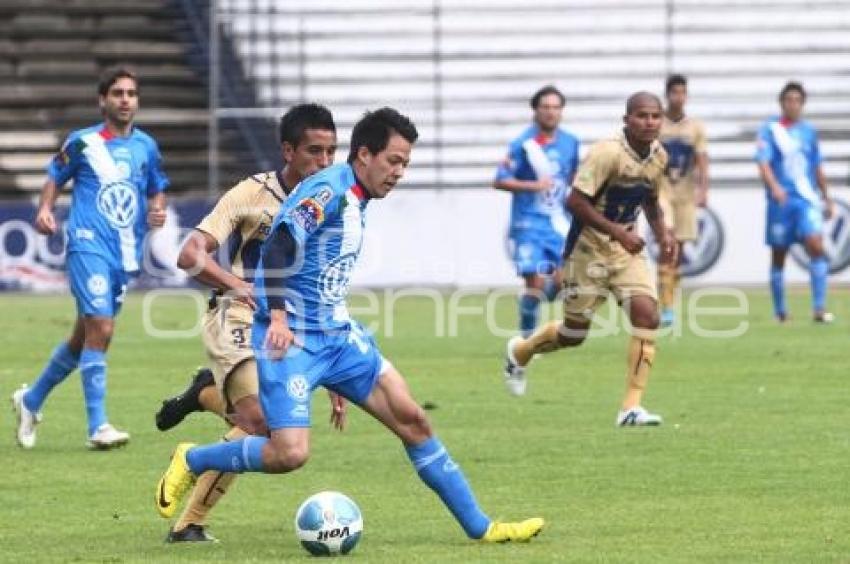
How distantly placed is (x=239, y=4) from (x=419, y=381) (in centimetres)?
1755

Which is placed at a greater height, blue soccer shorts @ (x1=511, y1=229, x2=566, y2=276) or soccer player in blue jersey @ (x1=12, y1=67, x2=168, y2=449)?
soccer player in blue jersey @ (x1=12, y1=67, x2=168, y2=449)

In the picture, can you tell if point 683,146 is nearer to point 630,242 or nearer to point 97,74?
point 630,242

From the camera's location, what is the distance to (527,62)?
33562 mm

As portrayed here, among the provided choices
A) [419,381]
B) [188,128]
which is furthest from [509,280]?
[419,381]

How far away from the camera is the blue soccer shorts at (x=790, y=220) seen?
77.8ft

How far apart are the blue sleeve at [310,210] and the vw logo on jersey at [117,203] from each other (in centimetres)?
504

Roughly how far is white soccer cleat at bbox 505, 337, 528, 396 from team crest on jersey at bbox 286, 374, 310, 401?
7234mm

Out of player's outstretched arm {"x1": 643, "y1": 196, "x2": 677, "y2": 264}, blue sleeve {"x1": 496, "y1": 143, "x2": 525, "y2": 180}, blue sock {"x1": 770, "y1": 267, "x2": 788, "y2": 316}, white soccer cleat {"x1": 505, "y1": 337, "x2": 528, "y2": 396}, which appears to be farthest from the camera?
blue sock {"x1": 770, "y1": 267, "x2": 788, "y2": 316}

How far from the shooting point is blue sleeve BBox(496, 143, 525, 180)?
2011 centimetres

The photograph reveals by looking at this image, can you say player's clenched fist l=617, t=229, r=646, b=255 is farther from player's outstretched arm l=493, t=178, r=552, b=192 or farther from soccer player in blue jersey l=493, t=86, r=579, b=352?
soccer player in blue jersey l=493, t=86, r=579, b=352

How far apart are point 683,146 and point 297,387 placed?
574 inches

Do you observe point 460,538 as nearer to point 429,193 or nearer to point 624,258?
point 624,258

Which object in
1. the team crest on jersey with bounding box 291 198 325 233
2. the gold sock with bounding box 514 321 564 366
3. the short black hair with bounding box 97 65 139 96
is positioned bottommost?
the gold sock with bounding box 514 321 564 366

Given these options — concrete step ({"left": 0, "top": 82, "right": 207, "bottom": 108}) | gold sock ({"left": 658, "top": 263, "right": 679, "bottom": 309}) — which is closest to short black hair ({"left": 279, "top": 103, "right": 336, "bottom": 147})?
gold sock ({"left": 658, "top": 263, "right": 679, "bottom": 309})
